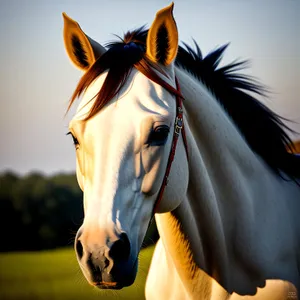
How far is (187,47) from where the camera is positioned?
9.66 ft

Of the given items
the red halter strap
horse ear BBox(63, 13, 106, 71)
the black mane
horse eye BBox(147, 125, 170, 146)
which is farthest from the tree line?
horse eye BBox(147, 125, 170, 146)

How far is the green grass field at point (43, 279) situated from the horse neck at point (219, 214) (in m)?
6.78

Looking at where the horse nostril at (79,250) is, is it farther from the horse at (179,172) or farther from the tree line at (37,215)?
the tree line at (37,215)

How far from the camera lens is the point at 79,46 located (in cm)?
244

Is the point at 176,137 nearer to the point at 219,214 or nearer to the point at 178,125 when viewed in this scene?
the point at 178,125

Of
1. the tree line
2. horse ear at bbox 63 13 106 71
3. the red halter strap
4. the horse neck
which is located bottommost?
the tree line

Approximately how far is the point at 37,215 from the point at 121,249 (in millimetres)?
17320

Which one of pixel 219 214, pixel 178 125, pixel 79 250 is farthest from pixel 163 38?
pixel 79 250

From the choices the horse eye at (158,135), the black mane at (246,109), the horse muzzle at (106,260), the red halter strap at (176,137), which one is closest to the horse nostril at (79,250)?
the horse muzzle at (106,260)

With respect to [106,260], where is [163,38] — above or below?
above

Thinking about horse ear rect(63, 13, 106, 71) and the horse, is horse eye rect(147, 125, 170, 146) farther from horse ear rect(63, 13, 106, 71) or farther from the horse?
horse ear rect(63, 13, 106, 71)

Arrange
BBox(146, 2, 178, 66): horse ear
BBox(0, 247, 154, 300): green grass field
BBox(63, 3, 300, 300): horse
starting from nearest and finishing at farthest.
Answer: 1. BBox(63, 3, 300, 300): horse
2. BBox(146, 2, 178, 66): horse ear
3. BBox(0, 247, 154, 300): green grass field

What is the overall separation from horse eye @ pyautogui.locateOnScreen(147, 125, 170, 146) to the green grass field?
24.1ft

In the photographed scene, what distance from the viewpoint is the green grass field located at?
36.2 ft
